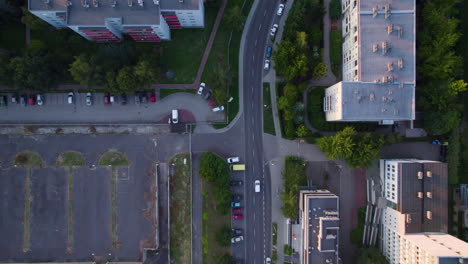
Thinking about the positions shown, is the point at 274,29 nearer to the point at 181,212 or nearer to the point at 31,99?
the point at 181,212

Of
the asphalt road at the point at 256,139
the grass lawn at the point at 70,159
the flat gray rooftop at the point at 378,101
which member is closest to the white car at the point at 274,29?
the asphalt road at the point at 256,139

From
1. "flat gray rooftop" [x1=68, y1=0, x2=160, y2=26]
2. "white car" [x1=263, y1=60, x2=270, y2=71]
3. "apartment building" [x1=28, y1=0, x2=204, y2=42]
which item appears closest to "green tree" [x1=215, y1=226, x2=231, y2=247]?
"white car" [x1=263, y1=60, x2=270, y2=71]

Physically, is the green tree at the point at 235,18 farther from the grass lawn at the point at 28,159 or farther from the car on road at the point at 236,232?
the grass lawn at the point at 28,159

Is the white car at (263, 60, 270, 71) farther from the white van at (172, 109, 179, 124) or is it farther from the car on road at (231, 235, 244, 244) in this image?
the car on road at (231, 235, 244, 244)

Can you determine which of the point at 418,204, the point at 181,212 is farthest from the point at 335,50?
the point at 181,212

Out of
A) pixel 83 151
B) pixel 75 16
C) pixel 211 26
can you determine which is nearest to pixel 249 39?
pixel 211 26

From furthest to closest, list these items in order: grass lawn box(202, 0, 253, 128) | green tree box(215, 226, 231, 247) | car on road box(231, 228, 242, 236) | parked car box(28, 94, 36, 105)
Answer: grass lawn box(202, 0, 253, 128) < car on road box(231, 228, 242, 236) < parked car box(28, 94, 36, 105) < green tree box(215, 226, 231, 247)

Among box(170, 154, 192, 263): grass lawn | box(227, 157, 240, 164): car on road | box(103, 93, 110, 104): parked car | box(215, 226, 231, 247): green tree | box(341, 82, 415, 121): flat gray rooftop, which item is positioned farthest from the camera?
box(170, 154, 192, 263): grass lawn
